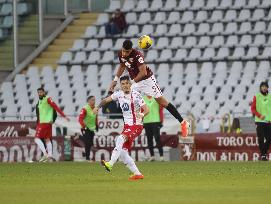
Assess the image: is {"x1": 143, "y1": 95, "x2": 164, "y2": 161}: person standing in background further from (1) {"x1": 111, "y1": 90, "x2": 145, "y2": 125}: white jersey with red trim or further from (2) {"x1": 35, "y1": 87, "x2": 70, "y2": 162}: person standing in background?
(1) {"x1": 111, "y1": 90, "x2": 145, "y2": 125}: white jersey with red trim

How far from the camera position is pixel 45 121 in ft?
109

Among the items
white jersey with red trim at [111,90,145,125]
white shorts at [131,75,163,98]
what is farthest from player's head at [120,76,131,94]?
white shorts at [131,75,163,98]

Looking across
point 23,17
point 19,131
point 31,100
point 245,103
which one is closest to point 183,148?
point 245,103

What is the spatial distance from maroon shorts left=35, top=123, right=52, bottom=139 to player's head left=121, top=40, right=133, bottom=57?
11552 mm

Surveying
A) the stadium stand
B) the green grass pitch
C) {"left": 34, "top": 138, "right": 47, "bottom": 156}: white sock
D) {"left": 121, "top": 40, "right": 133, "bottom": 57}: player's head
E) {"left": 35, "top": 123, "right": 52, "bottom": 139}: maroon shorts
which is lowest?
the green grass pitch

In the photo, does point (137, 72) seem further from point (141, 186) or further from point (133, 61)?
point (141, 186)

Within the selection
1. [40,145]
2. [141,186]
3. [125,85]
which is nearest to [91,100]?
[40,145]

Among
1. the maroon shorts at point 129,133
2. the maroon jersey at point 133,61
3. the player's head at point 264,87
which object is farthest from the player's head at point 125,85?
the player's head at point 264,87

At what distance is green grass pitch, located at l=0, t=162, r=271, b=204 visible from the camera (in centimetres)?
1538

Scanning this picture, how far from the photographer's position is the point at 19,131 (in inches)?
1388

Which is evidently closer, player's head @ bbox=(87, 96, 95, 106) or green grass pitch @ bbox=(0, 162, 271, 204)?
green grass pitch @ bbox=(0, 162, 271, 204)

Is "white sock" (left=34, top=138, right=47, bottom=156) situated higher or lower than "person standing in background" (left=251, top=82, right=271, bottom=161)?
lower

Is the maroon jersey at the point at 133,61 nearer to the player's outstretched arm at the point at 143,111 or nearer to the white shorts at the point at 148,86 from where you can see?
the white shorts at the point at 148,86

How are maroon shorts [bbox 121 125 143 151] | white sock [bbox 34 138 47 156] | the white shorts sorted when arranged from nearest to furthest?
maroon shorts [bbox 121 125 143 151], the white shorts, white sock [bbox 34 138 47 156]
